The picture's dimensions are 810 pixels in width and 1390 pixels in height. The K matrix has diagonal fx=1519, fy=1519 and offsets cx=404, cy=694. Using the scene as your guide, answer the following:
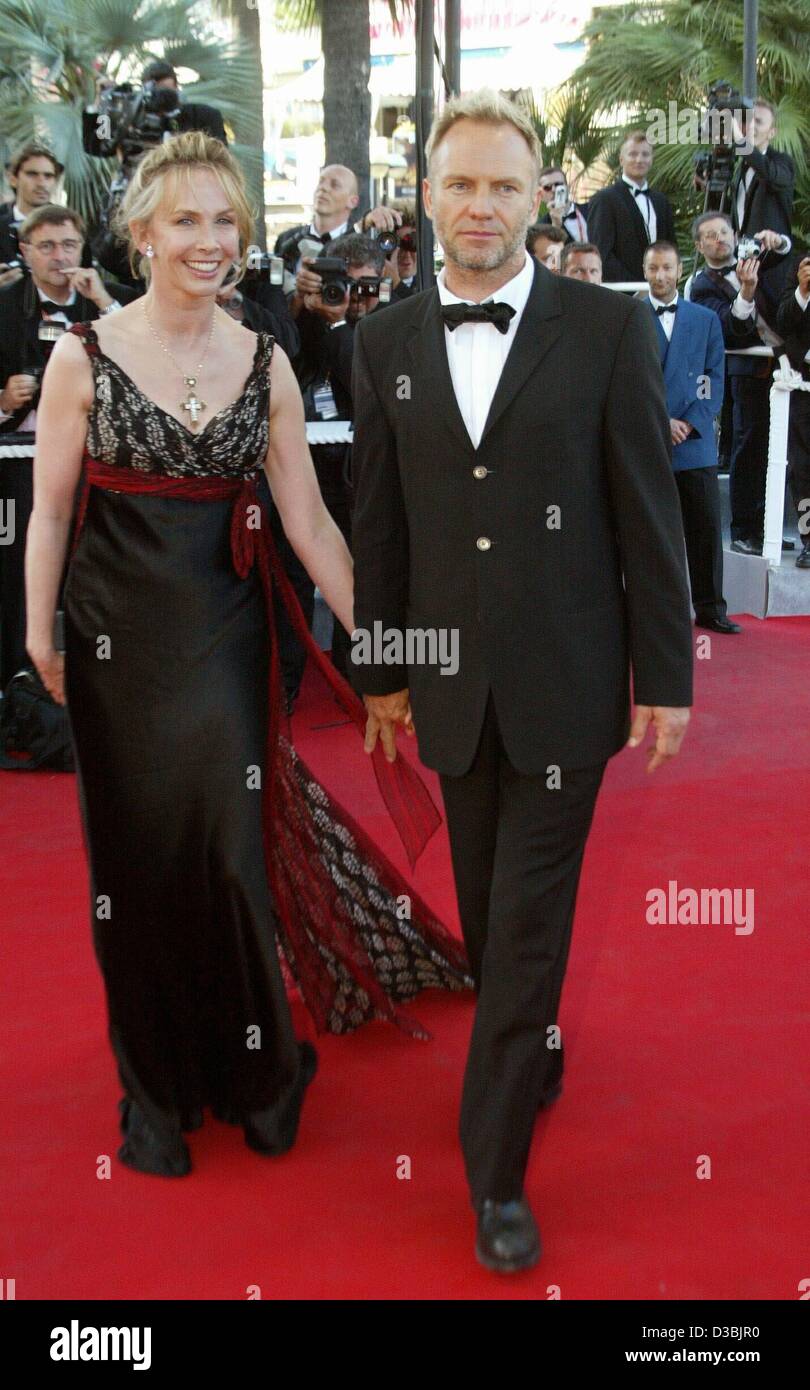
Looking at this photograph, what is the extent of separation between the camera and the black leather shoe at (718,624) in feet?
21.9

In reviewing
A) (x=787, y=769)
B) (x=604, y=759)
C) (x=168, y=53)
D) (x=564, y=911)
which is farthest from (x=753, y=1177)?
(x=168, y=53)

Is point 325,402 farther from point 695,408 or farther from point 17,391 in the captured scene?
point 695,408

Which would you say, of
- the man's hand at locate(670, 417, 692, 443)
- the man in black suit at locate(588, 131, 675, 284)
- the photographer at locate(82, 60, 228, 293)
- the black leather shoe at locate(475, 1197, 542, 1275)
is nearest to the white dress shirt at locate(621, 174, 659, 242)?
the man in black suit at locate(588, 131, 675, 284)

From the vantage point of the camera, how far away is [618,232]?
8.48 m

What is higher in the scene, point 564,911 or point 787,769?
point 564,911

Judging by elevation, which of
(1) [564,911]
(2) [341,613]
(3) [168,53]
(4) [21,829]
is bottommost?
(4) [21,829]

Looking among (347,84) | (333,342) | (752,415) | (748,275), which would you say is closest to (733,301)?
(748,275)

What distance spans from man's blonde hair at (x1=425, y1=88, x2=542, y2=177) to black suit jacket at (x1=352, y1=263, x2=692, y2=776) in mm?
210

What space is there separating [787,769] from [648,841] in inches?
33.0

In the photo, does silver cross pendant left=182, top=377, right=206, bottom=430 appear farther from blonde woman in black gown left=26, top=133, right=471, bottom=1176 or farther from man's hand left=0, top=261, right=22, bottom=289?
man's hand left=0, top=261, right=22, bottom=289

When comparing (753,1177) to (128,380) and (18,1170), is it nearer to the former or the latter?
(18,1170)

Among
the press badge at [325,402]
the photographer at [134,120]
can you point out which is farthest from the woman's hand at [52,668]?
the photographer at [134,120]

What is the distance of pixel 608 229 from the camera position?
27.7 feet
